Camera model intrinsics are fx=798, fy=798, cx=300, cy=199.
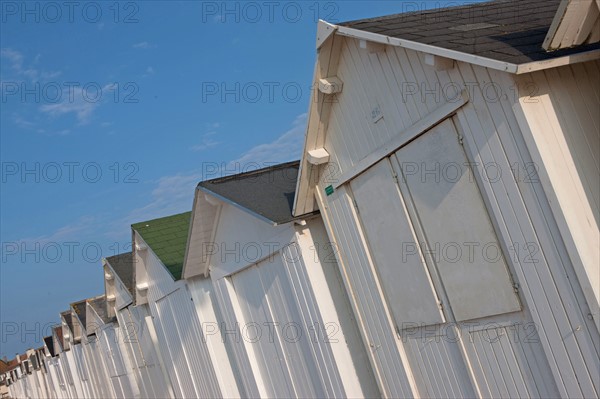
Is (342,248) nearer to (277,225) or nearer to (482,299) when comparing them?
(277,225)

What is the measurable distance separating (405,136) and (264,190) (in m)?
4.54

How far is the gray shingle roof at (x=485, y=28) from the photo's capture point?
25.5 feet

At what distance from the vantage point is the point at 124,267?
2591 cm

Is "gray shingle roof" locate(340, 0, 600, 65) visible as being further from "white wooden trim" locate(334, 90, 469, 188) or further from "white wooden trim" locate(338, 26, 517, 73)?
"white wooden trim" locate(334, 90, 469, 188)

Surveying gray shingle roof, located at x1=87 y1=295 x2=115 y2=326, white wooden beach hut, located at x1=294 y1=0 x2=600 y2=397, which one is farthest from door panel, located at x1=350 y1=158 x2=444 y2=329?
gray shingle roof, located at x1=87 y1=295 x2=115 y2=326

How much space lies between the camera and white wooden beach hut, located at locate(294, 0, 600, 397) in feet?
25.6

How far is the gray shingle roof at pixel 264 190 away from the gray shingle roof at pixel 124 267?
10.0 metres

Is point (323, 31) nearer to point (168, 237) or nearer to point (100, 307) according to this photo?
point (168, 237)

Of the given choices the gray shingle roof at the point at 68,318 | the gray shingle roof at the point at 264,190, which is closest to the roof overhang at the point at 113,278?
the gray shingle roof at the point at 264,190

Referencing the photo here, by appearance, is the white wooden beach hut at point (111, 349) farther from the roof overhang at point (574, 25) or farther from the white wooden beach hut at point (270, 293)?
the roof overhang at point (574, 25)

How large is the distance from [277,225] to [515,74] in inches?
215

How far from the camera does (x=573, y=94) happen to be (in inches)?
314

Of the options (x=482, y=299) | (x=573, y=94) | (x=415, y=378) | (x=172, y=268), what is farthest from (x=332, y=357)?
(x=172, y=268)

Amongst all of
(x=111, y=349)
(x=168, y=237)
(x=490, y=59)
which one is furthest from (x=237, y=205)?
(x=111, y=349)
